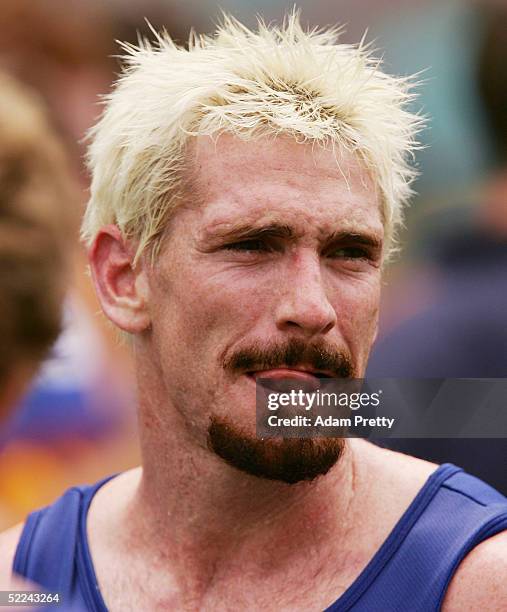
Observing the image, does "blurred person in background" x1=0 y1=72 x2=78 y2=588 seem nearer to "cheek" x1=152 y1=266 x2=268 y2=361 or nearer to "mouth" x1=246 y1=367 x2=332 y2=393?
"cheek" x1=152 y1=266 x2=268 y2=361

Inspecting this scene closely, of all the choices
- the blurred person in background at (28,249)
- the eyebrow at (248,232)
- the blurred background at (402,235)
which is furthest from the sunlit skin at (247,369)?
the blurred background at (402,235)

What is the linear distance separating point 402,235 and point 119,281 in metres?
2.75

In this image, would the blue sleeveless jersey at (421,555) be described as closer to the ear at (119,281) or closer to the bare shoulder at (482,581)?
the bare shoulder at (482,581)

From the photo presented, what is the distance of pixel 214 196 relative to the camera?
2.65 meters

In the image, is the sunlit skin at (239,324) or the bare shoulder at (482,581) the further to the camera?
the sunlit skin at (239,324)

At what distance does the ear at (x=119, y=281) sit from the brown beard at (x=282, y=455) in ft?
1.40

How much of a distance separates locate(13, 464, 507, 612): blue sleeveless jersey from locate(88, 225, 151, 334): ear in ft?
2.05

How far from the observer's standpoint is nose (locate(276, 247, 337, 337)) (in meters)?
2.48

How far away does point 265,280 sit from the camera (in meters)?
2.57

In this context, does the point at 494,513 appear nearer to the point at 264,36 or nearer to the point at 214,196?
the point at 214,196

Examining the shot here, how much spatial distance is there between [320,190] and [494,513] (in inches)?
32.2

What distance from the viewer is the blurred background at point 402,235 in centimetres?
345

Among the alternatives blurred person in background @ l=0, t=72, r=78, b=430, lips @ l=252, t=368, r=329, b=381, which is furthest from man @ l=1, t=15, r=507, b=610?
blurred person in background @ l=0, t=72, r=78, b=430

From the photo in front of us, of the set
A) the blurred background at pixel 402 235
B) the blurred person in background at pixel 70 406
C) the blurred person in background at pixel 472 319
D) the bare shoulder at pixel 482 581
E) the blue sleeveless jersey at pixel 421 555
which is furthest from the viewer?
the blurred person in background at pixel 70 406
